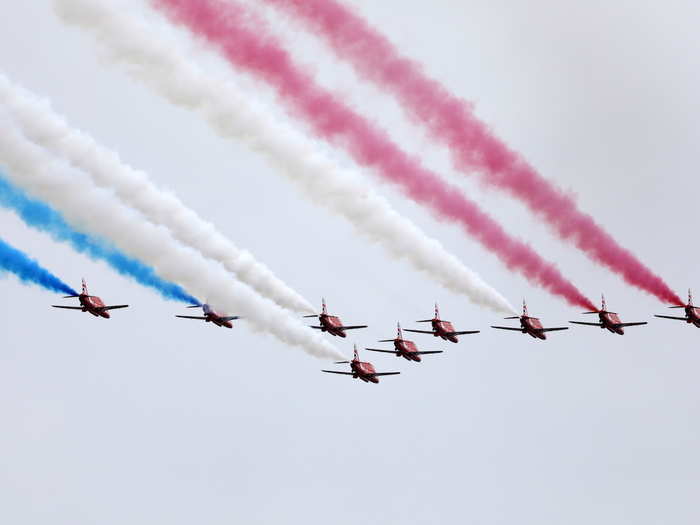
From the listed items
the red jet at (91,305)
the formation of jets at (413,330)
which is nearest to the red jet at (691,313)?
the formation of jets at (413,330)

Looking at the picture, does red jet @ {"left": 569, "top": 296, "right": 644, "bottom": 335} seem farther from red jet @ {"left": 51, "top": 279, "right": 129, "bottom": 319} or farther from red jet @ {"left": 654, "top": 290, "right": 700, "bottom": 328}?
red jet @ {"left": 51, "top": 279, "right": 129, "bottom": 319}

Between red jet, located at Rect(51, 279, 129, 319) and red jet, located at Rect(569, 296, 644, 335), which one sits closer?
red jet, located at Rect(51, 279, 129, 319)

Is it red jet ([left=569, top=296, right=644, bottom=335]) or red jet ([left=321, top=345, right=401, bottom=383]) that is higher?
red jet ([left=569, top=296, right=644, bottom=335])

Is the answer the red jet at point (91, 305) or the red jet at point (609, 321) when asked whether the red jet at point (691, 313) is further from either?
the red jet at point (91, 305)

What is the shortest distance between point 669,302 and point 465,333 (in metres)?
10.8

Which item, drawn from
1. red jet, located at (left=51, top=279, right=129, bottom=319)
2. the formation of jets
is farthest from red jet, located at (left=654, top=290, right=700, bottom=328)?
red jet, located at (left=51, top=279, right=129, bottom=319)

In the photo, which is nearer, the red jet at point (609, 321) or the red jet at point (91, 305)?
the red jet at point (91, 305)

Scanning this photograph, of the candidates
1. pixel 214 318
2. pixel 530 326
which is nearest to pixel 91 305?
pixel 214 318

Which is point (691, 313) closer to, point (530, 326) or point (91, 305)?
point (530, 326)

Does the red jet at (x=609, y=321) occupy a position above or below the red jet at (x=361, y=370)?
above

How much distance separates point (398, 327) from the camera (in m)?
98.0

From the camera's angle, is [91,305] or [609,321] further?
[609,321]

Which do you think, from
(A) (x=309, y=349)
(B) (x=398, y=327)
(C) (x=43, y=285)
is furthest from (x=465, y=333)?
(C) (x=43, y=285)

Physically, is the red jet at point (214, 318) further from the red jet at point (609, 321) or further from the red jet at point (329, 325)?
the red jet at point (609, 321)
